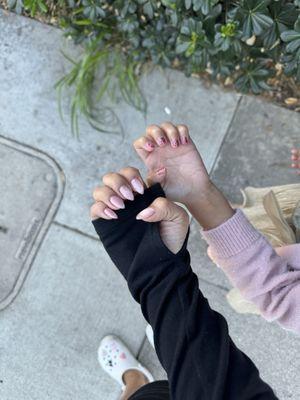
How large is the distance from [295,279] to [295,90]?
4.24 ft

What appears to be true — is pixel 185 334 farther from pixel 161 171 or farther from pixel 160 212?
pixel 161 171

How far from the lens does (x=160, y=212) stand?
1264 millimetres

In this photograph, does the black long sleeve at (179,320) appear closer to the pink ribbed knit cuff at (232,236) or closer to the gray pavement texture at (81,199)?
the pink ribbed knit cuff at (232,236)

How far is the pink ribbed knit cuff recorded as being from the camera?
1.46 meters

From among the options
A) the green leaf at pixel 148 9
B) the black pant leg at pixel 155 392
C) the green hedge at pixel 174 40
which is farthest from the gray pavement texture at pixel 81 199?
the green leaf at pixel 148 9

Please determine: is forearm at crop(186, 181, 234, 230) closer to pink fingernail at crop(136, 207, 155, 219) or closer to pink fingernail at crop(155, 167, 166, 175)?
pink fingernail at crop(155, 167, 166, 175)

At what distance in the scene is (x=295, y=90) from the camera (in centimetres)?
241

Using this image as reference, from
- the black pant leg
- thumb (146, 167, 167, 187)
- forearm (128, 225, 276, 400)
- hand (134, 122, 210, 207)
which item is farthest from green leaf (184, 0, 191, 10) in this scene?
the black pant leg

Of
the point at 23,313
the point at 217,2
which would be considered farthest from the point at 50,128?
the point at 217,2

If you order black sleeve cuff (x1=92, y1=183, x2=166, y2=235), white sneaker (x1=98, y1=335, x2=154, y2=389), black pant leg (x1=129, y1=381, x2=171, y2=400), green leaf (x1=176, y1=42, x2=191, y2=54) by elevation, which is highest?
green leaf (x1=176, y1=42, x2=191, y2=54)

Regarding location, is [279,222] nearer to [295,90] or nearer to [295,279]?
[295,279]

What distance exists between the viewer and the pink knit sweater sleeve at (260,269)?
4.69 feet

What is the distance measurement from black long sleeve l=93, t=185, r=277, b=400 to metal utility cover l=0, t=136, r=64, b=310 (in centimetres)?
113

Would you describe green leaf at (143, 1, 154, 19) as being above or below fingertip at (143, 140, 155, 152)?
above
